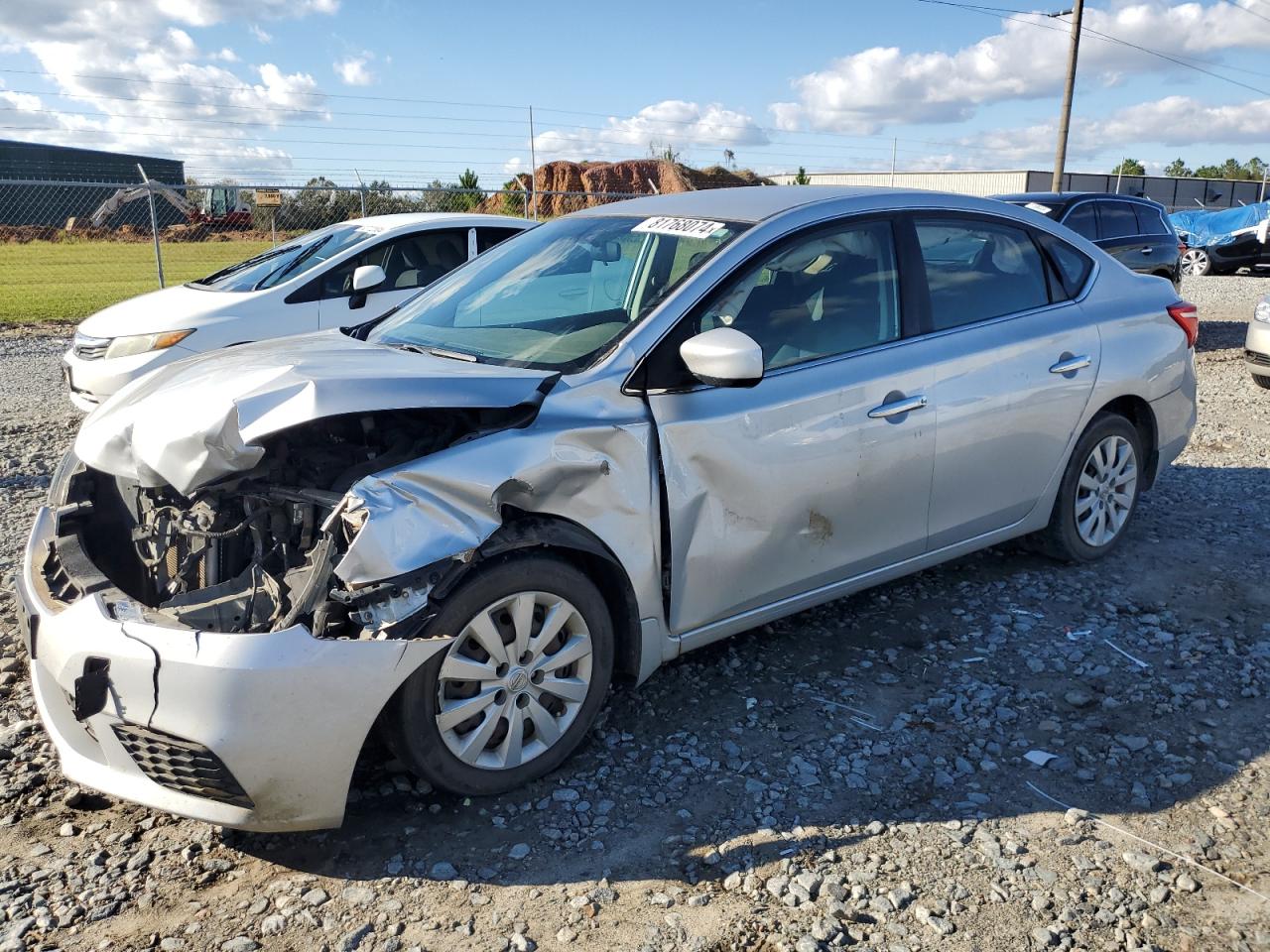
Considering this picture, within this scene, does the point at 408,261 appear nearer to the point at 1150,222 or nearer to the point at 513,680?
the point at 513,680

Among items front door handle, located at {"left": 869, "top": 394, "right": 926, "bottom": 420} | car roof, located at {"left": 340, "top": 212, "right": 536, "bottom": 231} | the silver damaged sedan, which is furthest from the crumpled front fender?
car roof, located at {"left": 340, "top": 212, "right": 536, "bottom": 231}

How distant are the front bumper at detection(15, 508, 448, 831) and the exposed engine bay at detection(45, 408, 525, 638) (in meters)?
0.10

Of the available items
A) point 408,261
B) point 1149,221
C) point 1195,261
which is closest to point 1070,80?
point 1195,261

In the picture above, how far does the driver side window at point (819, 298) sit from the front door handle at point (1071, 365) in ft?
3.05

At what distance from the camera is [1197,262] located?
22.9m

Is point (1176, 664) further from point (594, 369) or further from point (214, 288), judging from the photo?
point (214, 288)

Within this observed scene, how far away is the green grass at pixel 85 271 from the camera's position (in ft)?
51.4

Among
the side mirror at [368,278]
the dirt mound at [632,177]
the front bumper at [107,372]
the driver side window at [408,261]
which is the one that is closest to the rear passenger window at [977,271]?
the side mirror at [368,278]

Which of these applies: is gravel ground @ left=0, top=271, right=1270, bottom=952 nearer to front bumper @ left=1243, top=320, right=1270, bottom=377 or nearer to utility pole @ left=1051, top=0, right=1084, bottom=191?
front bumper @ left=1243, top=320, right=1270, bottom=377

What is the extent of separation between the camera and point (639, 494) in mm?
3205

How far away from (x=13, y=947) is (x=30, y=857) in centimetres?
38

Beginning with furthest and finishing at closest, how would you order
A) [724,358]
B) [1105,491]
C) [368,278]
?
[368,278], [1105,491], [724,358]

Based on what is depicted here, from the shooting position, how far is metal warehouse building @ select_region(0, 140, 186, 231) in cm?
2781

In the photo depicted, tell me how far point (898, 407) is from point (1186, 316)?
84.5 inches
